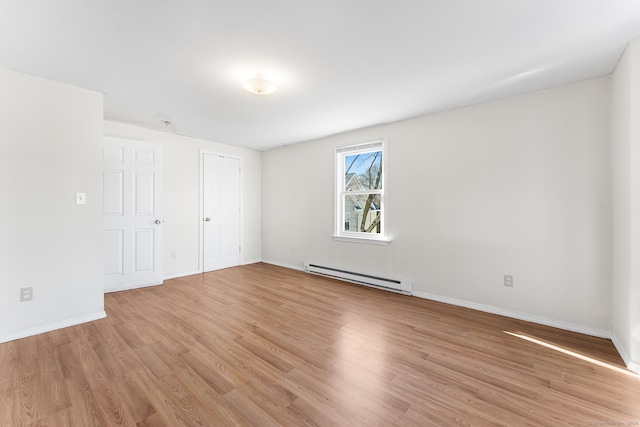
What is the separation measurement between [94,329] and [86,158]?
172 cm

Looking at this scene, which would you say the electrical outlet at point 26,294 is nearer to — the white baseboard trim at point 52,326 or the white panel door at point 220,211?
the white baseboard trim at point 52,326

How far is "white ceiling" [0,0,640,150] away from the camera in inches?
64.4

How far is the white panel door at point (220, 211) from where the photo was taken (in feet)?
15.7

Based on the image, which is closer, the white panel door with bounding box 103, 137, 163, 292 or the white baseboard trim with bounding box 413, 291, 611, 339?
the white baseboard trim with bounding box 413, 291, 611, 339

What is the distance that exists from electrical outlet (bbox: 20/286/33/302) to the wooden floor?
364 mm

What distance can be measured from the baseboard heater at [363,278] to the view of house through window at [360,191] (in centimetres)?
60

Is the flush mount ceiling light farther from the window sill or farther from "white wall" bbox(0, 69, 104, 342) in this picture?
the window sill

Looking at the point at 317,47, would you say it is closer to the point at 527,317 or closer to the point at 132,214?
the point at 527,317

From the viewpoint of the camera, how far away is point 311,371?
6.20 feet

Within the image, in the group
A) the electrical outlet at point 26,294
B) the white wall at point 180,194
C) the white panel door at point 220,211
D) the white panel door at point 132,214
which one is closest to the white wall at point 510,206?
the white panel door at point 220,211

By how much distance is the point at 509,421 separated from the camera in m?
1.44

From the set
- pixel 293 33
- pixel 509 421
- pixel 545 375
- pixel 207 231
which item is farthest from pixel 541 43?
pixel 207 231

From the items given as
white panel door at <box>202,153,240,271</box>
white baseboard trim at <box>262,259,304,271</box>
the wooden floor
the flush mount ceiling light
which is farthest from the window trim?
white panel door at <box>202,153,240,271</box>

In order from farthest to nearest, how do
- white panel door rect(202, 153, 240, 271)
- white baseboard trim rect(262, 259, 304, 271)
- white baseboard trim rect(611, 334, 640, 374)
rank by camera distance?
white baseboard trim rect(262, 259, 304, 271) < white panel door rect(202, 153, 240, 271) < white baseboard trim rect(611, 334, 640, 374)
